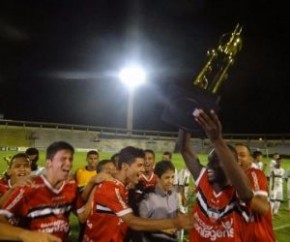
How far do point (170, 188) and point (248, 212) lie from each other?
1886mm

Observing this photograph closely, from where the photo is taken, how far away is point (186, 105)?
297 centimetres

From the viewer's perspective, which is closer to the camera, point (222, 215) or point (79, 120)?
point (222, 215)

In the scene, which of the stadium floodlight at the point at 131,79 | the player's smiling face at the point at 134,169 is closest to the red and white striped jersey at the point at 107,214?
the player's smiling face at the point at 134,169

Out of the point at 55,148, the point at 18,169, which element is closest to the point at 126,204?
the point at 55,148

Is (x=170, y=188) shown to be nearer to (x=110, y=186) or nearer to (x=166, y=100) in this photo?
(x=110, y=186)

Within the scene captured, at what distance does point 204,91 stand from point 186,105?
163 millimetres

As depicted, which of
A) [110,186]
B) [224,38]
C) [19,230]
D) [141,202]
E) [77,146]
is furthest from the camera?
[77,146]

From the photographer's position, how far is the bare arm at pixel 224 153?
2908 mm

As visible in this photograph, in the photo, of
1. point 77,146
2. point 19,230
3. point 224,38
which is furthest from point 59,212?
point 77,146

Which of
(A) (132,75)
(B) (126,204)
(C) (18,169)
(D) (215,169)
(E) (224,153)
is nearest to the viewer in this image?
(E) (224,153)

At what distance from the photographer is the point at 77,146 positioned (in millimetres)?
48750

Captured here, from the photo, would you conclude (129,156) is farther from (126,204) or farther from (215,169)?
(215,169)

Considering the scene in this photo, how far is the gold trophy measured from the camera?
294 cm

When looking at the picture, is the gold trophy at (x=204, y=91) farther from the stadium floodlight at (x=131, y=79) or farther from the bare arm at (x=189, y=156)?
the stadium floodlight at (x=131, y=79)
